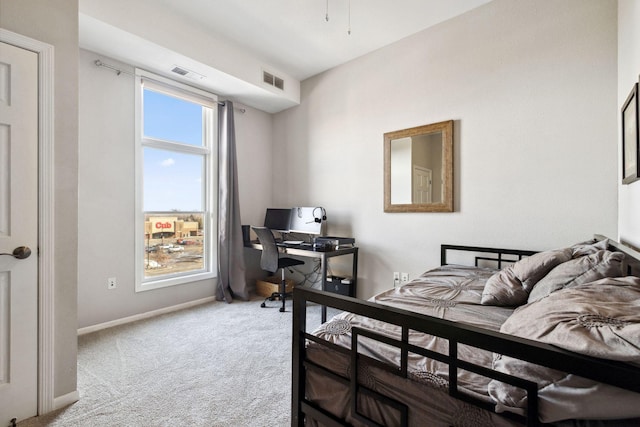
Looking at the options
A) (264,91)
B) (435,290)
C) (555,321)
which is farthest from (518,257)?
(264,91)

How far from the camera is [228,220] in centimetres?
370

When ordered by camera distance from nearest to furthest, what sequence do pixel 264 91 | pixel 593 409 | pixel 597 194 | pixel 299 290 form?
1. pixel 593 409
2. pixel 299 290
3. pixel 597 194
4. pixel 264 91

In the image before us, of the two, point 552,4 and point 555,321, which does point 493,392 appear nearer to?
point 555,321

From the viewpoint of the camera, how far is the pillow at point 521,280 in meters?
1.57

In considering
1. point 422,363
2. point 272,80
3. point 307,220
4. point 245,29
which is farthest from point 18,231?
point 272,80

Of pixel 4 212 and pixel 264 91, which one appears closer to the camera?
pixel 4 212

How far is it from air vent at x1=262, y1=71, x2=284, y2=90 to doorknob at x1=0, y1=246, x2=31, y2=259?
9.09ft

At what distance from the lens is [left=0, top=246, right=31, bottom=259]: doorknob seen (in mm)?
1540

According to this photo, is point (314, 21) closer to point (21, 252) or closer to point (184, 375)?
point (21, 252)

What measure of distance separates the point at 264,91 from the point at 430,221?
94.5 inches

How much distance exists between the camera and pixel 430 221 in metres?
2.95

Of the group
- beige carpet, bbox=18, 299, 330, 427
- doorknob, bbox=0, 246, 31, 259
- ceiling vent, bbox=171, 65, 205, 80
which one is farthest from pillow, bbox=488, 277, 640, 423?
ceiling vent, bbox=171, 65, 205, 80

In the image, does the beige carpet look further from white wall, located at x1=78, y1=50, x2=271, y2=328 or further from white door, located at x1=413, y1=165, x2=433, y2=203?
white door, located at x1=413, y1=165, x2=433, y2=203

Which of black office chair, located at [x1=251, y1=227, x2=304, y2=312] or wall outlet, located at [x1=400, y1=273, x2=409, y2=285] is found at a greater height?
black office chair, located at [x1=251, y1=227, x2=304, y2=312]
